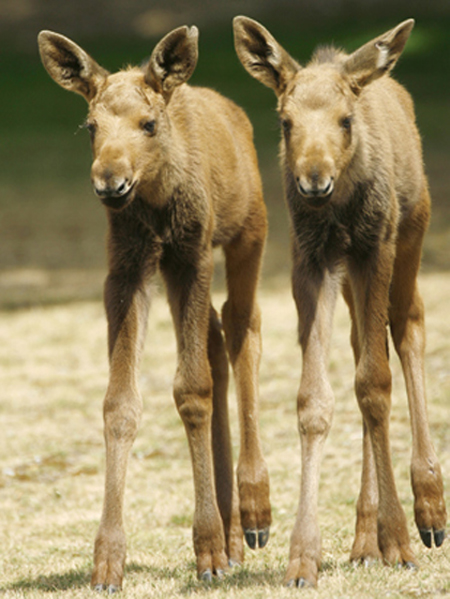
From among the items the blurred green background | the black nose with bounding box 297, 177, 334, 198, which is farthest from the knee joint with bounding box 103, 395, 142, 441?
→ the blurred green background

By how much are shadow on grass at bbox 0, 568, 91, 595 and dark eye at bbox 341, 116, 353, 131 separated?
3000 mm

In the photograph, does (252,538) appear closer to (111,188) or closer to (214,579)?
(214,579)

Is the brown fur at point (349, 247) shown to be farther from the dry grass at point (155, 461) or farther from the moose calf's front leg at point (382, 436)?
the dry grass at point (155, 461)

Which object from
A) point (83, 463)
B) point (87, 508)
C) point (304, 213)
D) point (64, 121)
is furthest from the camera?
point (64, 121)

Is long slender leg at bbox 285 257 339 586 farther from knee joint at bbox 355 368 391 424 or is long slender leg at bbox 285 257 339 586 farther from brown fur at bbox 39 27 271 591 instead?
brown fur at bbox 39 27 271 591

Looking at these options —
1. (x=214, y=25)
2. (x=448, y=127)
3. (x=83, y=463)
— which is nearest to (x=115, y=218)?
(x=83, y=463)

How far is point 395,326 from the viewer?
23.5ft

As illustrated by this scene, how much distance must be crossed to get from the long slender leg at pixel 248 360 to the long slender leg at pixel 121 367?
0.91 m

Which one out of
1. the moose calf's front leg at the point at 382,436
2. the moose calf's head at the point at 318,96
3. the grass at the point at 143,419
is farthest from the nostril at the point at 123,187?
the grass at the point at 143,419

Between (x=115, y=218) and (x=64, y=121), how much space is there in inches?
870

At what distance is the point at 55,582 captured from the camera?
245 inches

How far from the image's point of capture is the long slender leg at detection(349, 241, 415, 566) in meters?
5.97

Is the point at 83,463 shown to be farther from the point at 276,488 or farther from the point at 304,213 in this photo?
the point at 304,213

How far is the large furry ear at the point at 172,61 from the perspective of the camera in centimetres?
628
